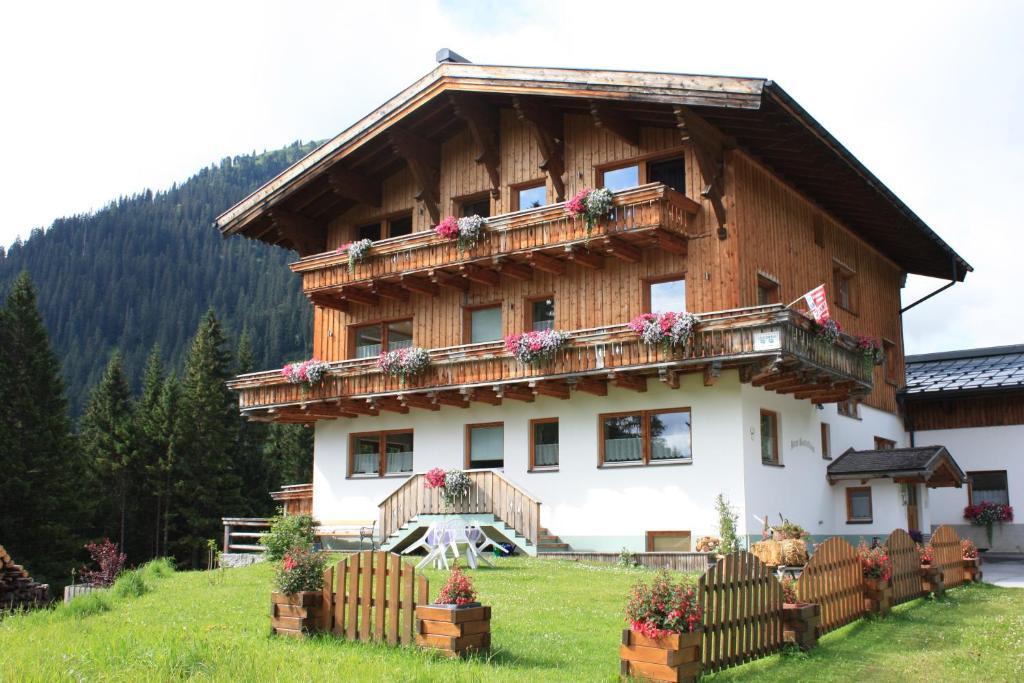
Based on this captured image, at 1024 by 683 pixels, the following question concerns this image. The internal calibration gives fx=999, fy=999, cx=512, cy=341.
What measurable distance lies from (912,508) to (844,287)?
7.54 meters

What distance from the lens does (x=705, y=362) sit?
74.9 feet

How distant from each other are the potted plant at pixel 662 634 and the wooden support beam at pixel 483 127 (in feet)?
68.2

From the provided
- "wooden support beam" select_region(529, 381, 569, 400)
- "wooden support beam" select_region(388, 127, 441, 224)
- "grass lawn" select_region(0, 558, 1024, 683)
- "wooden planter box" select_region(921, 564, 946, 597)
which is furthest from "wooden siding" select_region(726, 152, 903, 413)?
"grass lawn" select_region(0, 558, 1024, 683)

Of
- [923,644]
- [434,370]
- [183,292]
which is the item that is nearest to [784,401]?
[434,370]

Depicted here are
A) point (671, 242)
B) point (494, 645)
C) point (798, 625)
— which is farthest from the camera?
point (671, 242)

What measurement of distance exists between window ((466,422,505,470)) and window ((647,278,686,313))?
5.43 meters

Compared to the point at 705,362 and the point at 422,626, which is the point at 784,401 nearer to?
the point at 705,362

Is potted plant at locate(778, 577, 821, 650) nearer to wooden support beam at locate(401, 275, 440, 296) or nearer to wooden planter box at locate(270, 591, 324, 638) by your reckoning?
wooden planter box at locate(270, 591, 324, 638)

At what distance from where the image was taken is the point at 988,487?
32.5 metres

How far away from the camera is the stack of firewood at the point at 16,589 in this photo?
49.6ft

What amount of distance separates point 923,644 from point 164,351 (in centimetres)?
A: 17375

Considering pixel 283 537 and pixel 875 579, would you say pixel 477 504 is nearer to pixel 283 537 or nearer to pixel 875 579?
pixel 283 537

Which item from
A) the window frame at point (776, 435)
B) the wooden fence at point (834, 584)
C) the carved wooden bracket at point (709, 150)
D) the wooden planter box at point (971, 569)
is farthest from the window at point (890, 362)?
the wooden fence at point (834, 584)

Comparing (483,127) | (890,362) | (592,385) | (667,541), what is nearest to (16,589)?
(592,385)
